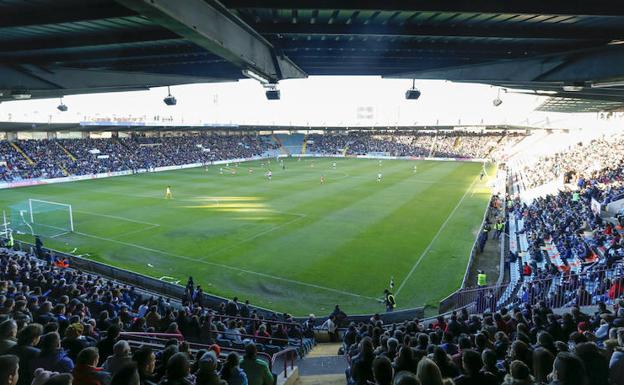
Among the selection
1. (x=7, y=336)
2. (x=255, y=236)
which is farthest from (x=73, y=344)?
(x=255, y=236)

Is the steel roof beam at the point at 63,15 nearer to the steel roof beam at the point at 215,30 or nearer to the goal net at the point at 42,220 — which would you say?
the steel roof beam at the point at 215,30

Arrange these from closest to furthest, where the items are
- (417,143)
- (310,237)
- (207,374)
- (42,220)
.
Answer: (207,374) → (310,237) → (42,220) → (417,143)

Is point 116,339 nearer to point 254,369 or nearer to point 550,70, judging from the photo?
point 254,369

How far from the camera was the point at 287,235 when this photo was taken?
2495cm

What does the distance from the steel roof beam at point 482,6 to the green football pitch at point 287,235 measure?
478 inches

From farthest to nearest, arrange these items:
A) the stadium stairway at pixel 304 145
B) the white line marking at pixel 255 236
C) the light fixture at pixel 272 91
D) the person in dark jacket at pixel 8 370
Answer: the stadium stairway at pixel 304 145
the white line marking at pixel 255 236
the light fixture at pixel 272 91
the person in dark jacket at pixel 8 370

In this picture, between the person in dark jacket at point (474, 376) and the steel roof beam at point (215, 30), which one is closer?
the person in dark jacket at point (474, 376)

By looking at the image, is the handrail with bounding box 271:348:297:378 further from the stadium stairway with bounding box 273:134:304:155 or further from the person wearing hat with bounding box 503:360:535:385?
the stadium stairway with bounding box 273:134:304:155

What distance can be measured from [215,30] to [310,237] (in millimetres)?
19611

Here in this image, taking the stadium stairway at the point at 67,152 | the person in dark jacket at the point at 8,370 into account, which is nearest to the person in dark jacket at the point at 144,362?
the person in dark jacket at the point at 8,370

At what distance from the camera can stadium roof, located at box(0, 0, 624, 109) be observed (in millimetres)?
5662

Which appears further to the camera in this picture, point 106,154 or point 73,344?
point 106,154

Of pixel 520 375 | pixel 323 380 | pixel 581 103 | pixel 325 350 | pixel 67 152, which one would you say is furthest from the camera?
pixel 67 152

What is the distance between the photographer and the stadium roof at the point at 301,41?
5.66m
